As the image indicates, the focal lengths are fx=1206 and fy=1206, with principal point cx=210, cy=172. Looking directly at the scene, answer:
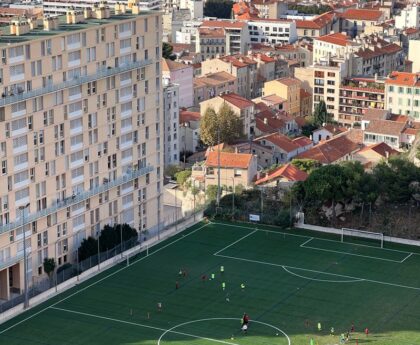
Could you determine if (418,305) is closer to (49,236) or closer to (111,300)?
(111,300)

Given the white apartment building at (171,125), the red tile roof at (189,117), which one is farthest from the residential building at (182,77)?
the white apartment building at (171,125)

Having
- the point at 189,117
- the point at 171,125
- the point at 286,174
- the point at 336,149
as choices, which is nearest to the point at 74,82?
the point at 286,174

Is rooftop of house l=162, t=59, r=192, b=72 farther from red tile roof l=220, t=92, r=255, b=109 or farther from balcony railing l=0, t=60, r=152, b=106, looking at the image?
balcony railing l=0, t=60, r=152, b=106

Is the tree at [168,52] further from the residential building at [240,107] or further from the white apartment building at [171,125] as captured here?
the white apartment building at [171,125]

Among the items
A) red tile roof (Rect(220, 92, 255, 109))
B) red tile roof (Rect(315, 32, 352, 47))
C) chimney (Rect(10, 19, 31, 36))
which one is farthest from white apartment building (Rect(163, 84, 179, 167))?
red tile roof (Rect(315, 32, 352, 47))

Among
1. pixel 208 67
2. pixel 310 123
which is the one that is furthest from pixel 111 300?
pixel 208 67

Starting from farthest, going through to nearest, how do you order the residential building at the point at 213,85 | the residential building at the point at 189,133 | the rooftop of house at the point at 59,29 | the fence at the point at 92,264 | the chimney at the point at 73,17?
1. the residential building at the point at 213,85
2. the residential building at the point at 189,133
3. the chimney at the point at 73,17
4. the rooftop of house at the point at 59,29
5. the fence at the point at 92,264
